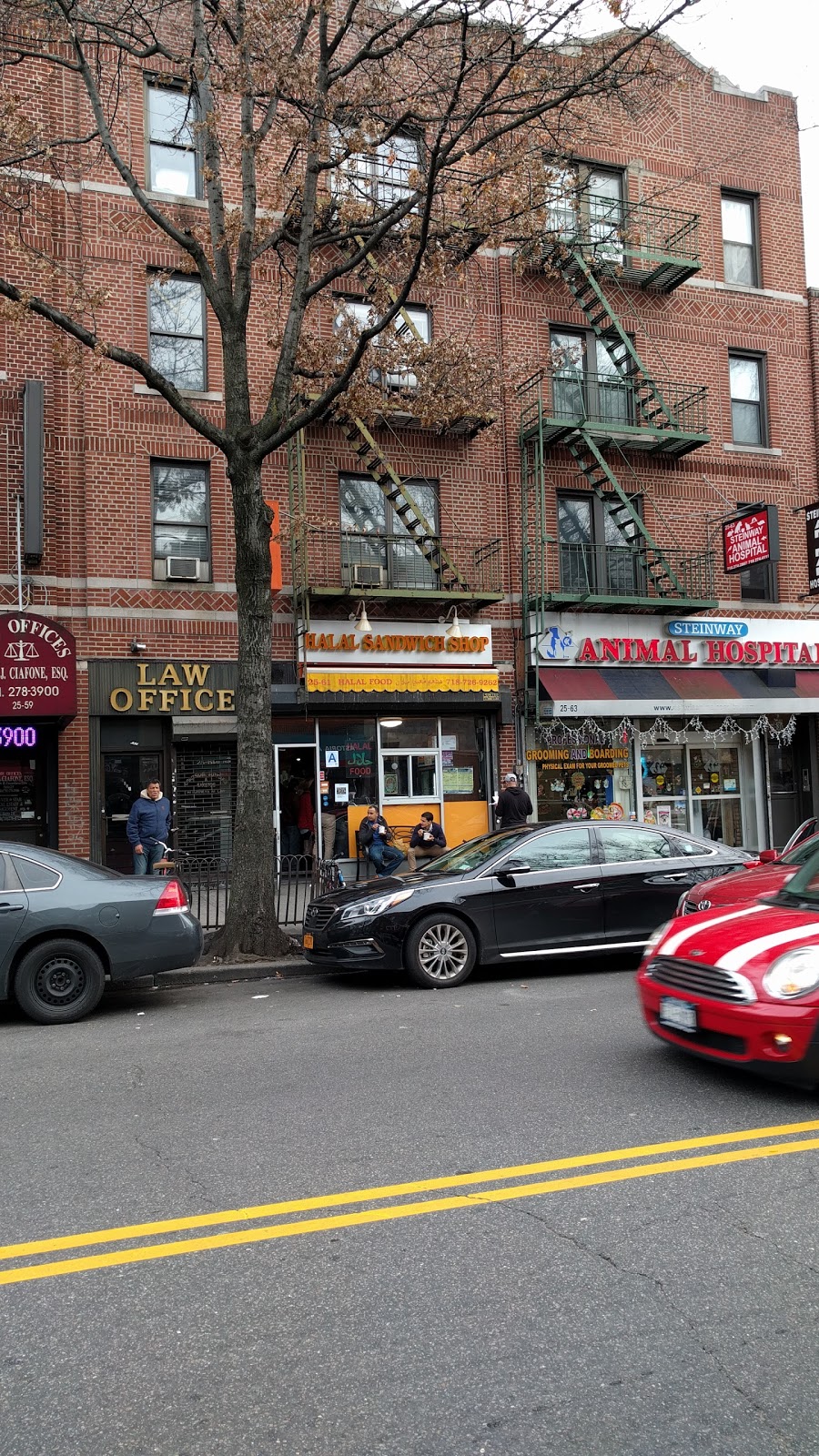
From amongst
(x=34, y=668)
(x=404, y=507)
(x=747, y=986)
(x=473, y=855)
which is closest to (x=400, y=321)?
(x=404, y=507)

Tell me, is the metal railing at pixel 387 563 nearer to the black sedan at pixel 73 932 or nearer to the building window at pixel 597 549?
the building window at pixel 597 549

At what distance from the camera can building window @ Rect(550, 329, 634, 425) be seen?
61.1 feet

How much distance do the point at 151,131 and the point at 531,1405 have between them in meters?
17.9

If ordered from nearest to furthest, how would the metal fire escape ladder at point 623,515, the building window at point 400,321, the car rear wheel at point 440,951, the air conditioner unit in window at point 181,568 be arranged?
the car rear wheel at point 440,951
the air conditioner unit in window at point 181,568
the building window at point 400,321
the metal fire escape ladder at point 623,515

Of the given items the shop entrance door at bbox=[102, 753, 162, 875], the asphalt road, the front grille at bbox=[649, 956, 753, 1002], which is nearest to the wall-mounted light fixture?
the shop entrance door at bbox=[102, 753, 162, 875]

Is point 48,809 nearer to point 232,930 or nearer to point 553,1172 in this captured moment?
point 232,930

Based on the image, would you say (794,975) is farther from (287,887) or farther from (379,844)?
(379,844)

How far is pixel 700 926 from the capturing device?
572 cm

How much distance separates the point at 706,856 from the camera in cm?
995

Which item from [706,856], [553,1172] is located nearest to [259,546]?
[706,856]

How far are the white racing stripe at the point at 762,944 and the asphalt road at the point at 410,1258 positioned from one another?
688mm

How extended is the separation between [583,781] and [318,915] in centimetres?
1003

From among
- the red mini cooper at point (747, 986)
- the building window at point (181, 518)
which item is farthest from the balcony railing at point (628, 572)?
the red mini cooper at point (747, 986)

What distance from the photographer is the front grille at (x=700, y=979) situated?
5078 millimetres
